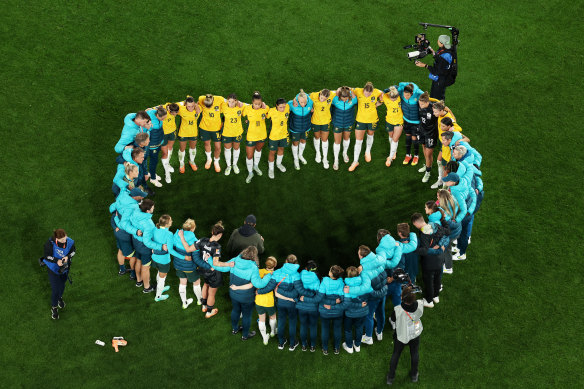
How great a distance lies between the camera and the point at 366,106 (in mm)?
16609

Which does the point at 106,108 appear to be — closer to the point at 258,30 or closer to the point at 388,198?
the point at 258,30

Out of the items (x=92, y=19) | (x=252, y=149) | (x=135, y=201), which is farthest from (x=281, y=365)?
(x=92, y=19)

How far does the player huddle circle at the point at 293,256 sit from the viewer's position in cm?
1298

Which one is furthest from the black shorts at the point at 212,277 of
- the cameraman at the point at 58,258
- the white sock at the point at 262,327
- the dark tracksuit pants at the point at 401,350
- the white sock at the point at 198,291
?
the dark tracksuit pants at the point at 401,350

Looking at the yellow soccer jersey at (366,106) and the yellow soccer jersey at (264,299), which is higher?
the yellow soccer jersey at (366,106)

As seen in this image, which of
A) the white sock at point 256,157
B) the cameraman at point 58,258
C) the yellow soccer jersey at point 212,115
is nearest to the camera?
the cameraman at point 58,258

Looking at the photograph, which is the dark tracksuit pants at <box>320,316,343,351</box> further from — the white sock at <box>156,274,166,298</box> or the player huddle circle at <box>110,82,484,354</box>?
the white sock at <box>156,274,166,298</box>

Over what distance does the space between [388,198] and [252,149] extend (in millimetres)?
3109

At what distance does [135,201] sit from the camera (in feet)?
45.5

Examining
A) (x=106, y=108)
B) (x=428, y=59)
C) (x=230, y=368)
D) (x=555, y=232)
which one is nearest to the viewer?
(x=230, y=368)

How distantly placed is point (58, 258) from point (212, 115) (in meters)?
4.59

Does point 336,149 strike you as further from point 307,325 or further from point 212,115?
point 307,325

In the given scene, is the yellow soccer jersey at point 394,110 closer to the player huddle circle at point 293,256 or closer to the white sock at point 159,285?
the player huddle circle at point 293,256

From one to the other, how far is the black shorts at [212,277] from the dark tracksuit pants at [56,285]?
244 centimetres
